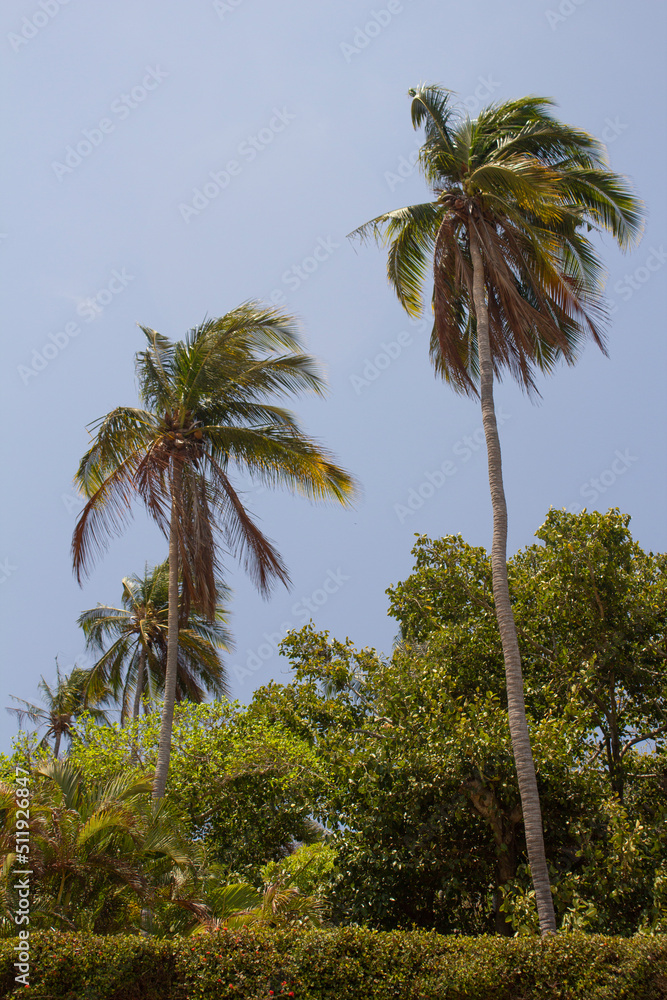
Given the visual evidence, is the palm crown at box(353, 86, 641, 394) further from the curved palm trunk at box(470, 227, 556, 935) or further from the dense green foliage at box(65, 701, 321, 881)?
the dense green foliage at box(65, 701, 321, 881)

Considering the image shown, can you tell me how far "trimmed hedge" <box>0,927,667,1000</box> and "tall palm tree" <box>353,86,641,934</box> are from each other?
6011mm

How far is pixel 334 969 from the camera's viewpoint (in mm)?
7230

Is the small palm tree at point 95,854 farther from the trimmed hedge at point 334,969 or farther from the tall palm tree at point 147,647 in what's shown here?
the tall palm tree at point 147,647

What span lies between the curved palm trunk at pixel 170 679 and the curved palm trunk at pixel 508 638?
18.7 ft

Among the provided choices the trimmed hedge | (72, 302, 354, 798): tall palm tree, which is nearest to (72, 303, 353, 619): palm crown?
(72, 302, 354, 798): tall palm tree

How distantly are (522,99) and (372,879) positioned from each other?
13302mm

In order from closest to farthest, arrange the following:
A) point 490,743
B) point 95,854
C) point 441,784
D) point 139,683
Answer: point 95,854 < point 490,743 < point 441,784 < point 139,683

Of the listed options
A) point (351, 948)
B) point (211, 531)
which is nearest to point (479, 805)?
point (351, 948)

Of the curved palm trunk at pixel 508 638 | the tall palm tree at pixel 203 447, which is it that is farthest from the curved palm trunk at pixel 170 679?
the curved palm trunk at pixel 508 638

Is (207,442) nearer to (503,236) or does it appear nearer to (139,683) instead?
(503,236)

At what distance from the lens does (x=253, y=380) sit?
14656mm

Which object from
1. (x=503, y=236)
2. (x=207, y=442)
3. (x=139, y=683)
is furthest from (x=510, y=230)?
(x=139, y=683)

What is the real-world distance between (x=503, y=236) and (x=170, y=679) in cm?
962

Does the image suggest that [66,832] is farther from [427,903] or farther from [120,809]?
[427,903]
